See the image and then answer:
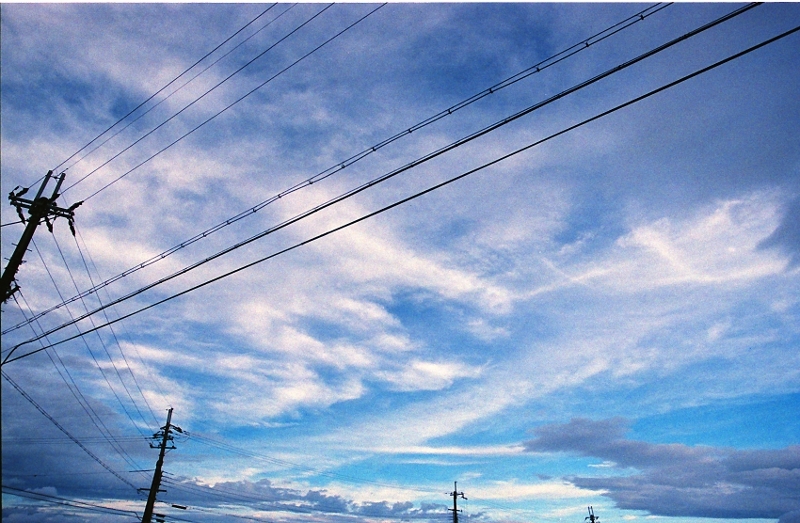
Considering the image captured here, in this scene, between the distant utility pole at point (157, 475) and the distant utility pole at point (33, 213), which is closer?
the distant utility pole at point (33, 213)

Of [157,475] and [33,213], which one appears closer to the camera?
[33,213]

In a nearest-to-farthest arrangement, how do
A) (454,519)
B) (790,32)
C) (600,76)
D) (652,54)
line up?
1. (790,32)
2. (652,54)
3. (600,76)
4. (454,519)

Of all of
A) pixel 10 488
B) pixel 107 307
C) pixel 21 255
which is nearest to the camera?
pixel 107 307

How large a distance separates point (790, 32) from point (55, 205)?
926 inches

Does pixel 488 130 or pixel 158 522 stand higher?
pixel 488 130

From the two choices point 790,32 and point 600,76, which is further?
point 600,76

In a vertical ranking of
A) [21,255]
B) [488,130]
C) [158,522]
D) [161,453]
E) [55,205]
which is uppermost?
[55,205]

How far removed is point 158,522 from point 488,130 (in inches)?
1614

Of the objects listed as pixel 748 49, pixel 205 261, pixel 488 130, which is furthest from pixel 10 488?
pixel 748 49

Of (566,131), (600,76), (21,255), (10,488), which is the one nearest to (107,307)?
(21,255)

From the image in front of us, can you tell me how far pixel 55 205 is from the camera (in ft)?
60.6

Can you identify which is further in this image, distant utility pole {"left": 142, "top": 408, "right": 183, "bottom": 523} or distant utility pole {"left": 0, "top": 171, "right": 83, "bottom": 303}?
distant utility pole {"left": 142, "top": 408, "right": 183, "bottom": 523}

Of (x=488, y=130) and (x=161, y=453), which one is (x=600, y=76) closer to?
(x=488, y=130)

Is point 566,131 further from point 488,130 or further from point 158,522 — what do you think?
point 158,522
